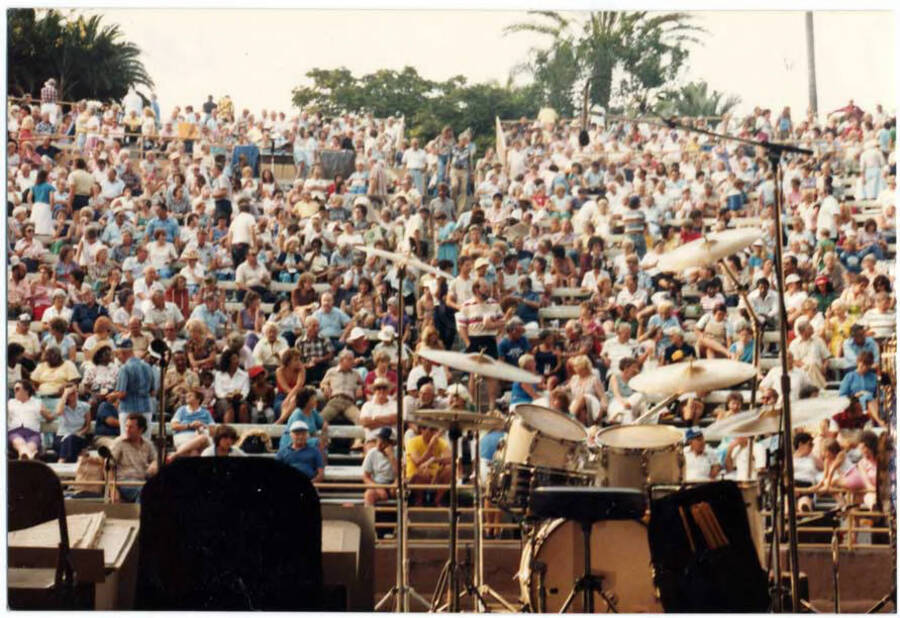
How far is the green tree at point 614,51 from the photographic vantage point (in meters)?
9.38

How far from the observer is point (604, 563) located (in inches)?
282

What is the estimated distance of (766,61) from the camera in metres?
9.30

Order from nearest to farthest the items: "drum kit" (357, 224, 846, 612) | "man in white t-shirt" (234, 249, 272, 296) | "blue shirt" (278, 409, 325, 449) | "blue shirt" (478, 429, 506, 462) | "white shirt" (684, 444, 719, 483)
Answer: "drum kit" (357, 224, 846, 612)
"white shirt" (684, 444, 719, 483)
"blue shirt" (478, 429, 506, 462)
"blue shirt" (278, 409, 325, 449)
"man in white t-shirt" (234, 249, 272, 296)

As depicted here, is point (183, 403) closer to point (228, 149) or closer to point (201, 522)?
point (228, 149)

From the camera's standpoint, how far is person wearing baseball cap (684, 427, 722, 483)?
884cm

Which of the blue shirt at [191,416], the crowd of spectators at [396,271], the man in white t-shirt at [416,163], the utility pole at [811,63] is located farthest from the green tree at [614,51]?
the blue shirt at [191,416]

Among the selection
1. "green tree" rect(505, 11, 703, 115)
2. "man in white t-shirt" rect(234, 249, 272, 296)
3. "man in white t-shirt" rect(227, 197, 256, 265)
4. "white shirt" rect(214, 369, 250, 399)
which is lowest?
"white shirt" rect(214, 369, 250, 399)

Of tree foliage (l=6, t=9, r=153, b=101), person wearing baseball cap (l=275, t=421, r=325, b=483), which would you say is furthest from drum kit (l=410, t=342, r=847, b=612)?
tree foliage (l=6, t=9, r=153, b=101)

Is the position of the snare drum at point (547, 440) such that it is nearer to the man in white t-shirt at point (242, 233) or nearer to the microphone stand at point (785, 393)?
the microphone stand at point (785, 393)

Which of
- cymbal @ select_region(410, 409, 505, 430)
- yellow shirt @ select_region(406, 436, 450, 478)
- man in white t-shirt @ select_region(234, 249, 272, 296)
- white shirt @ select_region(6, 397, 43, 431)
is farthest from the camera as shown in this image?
man in white t-shirt @ select_region(234, 249, 272, 296)

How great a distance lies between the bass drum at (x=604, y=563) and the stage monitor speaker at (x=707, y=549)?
68cm

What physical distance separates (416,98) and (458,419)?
146 inches

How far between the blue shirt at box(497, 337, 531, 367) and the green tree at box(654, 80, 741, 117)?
1.87 meters

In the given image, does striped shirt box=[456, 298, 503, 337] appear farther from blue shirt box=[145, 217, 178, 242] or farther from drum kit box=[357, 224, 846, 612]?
drum kit box=[357, 224, 846, 612]
